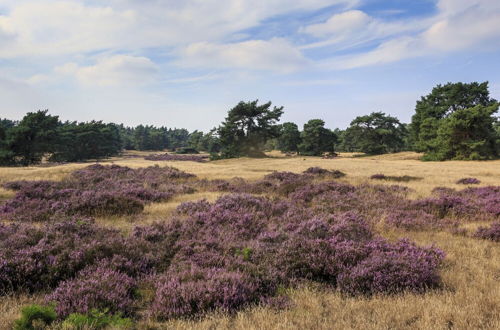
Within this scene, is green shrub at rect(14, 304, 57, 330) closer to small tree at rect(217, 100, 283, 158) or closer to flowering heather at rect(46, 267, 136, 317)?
flowering heather at rect(46, 267, 136, 317)

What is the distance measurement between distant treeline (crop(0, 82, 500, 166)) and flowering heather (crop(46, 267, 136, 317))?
44963mm

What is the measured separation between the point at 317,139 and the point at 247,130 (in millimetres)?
19130

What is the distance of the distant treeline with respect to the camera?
4325cm

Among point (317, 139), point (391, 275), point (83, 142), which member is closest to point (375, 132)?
point (317, 139)

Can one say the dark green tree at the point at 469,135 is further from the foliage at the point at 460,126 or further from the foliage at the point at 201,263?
the foliage at the point at 201,263

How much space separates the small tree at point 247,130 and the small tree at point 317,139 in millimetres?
14019

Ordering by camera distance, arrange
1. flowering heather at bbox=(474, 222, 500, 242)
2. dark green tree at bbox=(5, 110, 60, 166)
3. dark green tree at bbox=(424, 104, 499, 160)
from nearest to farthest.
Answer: flowering heather at bbox=(474, 222, 500, 242)
dark green tree at bbox=(424, 104, 499, 160)
dark green tree at bbox=(5, 110, 60, 166)

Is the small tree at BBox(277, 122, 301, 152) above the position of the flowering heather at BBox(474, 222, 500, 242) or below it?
above

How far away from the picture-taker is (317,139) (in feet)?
233

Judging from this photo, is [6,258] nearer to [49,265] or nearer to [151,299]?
[49,265]

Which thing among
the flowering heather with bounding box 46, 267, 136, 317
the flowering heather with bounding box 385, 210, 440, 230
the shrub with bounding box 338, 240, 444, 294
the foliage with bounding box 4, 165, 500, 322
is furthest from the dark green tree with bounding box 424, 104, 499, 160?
the flowering heather with bounding box 46, 267, 136, 317

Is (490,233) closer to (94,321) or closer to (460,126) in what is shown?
(94,321)

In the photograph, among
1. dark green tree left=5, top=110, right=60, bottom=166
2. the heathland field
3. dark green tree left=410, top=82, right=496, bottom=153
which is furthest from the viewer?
dark green tree left=410, top=82, right=496, bottom=153

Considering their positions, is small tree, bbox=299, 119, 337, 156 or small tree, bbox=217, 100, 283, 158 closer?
small tree, bbox=217, 100, 283, 158
